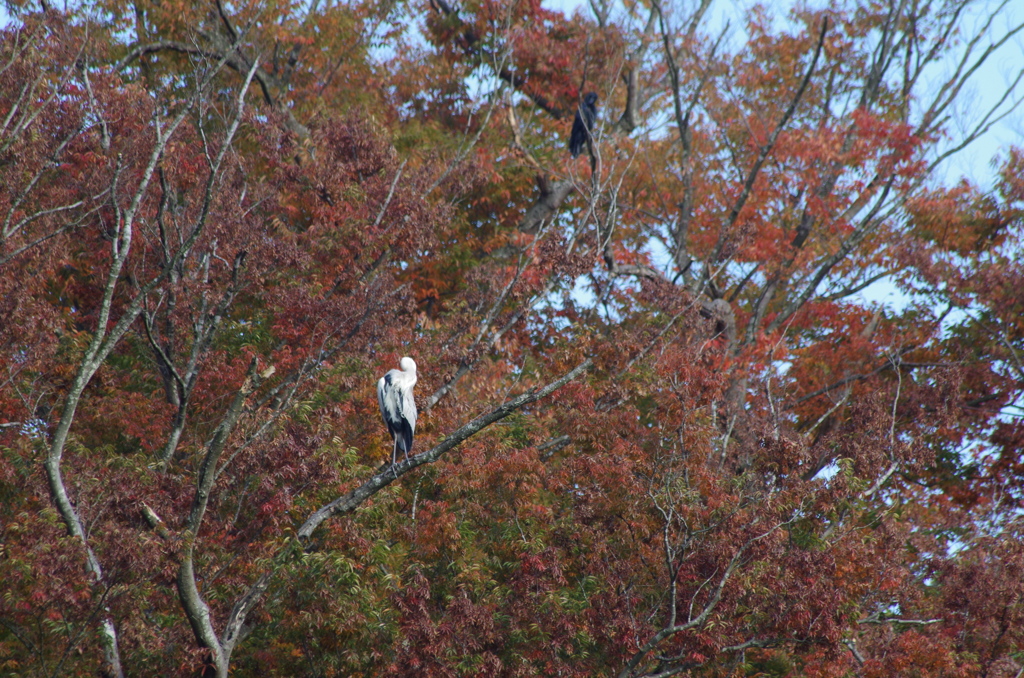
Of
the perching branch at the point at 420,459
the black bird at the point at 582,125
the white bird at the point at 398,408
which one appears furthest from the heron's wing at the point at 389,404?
Result: the black bird at the point at 582,125

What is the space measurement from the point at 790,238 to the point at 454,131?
8081mm

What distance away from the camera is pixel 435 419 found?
11977mm

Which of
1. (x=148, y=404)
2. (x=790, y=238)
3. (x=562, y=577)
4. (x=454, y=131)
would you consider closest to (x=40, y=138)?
(x=148, y=404)

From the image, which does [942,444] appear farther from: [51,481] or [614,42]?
[51,481]

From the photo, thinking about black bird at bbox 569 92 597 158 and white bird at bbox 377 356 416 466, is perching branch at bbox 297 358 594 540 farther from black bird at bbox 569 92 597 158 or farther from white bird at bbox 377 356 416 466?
black bird at bbox 569 92 597 158

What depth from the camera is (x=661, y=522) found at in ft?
35.7

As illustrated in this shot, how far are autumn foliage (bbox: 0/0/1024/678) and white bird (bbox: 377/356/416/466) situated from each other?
75 cm

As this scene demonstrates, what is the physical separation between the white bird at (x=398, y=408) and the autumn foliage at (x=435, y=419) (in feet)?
2.46

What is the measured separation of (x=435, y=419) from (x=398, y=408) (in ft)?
6.92

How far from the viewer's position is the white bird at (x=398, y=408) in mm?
9883

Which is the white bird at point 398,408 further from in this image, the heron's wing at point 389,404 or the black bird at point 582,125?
the black bird at point 582,125

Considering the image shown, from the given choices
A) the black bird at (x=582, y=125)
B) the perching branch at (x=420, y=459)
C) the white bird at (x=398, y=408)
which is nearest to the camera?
A: the perching branch at (x=420, y=459)

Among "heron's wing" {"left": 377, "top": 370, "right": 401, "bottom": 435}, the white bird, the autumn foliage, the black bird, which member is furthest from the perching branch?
the black bird

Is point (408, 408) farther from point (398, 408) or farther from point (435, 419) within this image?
point (435, 419)
